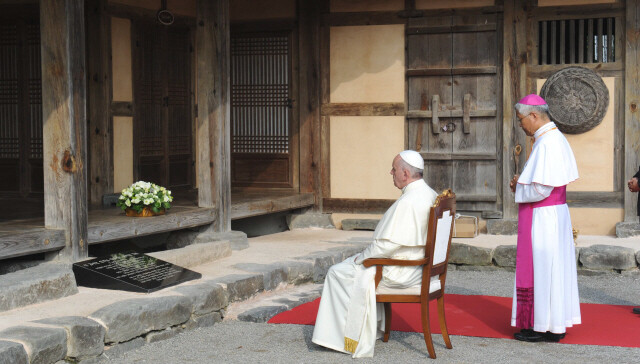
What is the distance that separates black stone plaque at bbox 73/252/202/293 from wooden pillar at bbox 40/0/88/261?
0.41 meters

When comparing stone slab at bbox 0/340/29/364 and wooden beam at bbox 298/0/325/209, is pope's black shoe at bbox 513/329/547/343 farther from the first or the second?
wooden beam at bbox 298/0/325/209

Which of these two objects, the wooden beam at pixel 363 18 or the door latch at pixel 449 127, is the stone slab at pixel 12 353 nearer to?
the door latch at pixel 449 127

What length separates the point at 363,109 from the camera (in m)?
11.9

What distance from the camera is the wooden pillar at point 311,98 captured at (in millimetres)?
11969

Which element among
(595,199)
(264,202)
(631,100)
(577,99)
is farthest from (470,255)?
(631,100)

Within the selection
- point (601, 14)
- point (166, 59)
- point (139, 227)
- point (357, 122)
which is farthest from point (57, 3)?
point (601, 14)

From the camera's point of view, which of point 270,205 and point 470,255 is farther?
point 270,205

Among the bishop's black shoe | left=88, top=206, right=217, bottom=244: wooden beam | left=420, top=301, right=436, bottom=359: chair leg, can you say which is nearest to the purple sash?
the bishop's black shoe

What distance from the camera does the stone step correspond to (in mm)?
7215

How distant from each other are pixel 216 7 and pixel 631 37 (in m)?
4.82

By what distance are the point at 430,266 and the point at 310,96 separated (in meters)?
6.44

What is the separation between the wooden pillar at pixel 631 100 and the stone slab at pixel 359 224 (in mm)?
3035

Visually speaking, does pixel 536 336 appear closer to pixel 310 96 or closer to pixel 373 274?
pixel 373 274

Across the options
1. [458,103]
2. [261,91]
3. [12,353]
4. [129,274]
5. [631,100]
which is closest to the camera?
[12,353]
